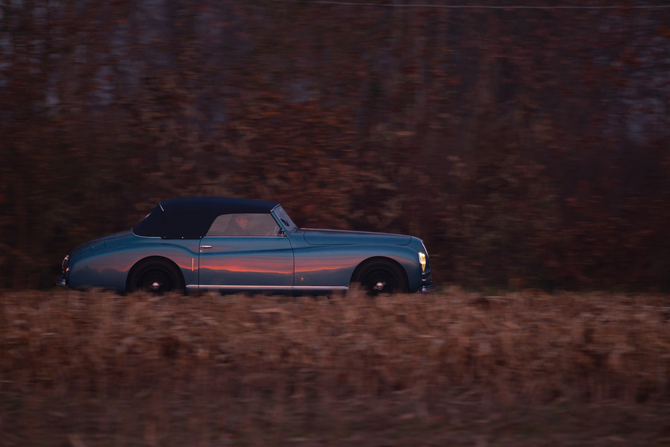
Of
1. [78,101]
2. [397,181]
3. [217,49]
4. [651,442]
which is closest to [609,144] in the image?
[397,181]

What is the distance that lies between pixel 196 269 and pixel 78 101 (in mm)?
3834

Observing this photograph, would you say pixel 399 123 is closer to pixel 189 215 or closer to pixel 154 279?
pixel 189 215

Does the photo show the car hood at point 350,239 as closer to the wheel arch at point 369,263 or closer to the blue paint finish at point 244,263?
the wheel arch at point 369,263

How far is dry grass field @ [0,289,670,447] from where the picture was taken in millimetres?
3664

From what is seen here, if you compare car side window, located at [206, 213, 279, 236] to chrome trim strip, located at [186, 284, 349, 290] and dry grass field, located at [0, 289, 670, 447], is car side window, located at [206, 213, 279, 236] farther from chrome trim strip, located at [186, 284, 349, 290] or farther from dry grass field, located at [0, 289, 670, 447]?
dry grass field, located at [0, 289, 670, 447]

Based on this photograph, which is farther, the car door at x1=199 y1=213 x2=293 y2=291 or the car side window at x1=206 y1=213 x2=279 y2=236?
the car side window at x1=206 y1=213 x2=279 y2=236

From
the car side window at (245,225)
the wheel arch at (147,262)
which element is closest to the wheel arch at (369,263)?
the car side window at (245,225)

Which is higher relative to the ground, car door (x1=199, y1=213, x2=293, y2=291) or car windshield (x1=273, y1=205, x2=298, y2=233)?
car windshield (x1=273, y1=205, x2=298, y2=233)

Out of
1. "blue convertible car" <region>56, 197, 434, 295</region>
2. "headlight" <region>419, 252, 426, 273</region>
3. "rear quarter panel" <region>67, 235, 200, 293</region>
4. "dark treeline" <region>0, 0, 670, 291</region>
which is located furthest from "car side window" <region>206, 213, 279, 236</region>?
"dark treeline" <region>0, 0, 670, 291</region>

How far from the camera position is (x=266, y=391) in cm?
425

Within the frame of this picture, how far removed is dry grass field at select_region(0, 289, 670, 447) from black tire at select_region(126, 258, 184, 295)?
7.12 ft

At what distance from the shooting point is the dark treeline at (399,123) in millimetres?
9477

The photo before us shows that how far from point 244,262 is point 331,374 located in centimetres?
306

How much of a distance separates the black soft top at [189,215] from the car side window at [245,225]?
2.0 inches
